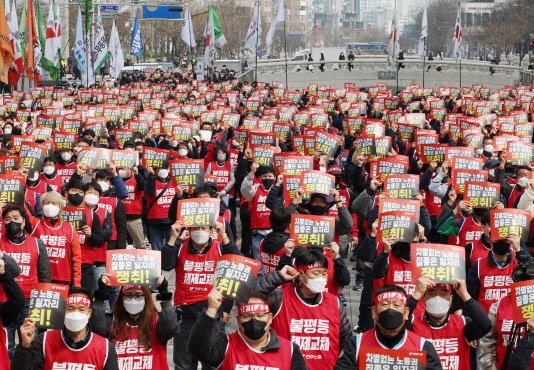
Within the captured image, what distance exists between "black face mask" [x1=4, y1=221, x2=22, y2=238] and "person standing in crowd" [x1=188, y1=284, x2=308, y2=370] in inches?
117

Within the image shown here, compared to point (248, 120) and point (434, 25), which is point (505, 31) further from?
point (248, 120)

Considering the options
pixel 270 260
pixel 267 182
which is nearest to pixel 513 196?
pixel 267 182

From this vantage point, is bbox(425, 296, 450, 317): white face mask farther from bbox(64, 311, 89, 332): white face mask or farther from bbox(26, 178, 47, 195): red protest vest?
bbox(26, 178, 47, 195): red protest vest

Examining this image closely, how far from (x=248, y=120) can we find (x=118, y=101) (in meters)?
9.54

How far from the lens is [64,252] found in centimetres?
826

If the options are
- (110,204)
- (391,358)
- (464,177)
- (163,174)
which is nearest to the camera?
(391,358)

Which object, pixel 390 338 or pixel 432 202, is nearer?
pixel 390 338

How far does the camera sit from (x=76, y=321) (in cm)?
553

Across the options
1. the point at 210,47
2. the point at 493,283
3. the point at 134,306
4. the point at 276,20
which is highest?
the point at 276,20

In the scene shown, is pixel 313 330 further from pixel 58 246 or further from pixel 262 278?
pixel 58 246

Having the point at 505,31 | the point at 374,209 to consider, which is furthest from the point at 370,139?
the point at 505,31

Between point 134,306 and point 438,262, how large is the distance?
2.15m

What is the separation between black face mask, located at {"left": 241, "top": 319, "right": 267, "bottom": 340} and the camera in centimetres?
526

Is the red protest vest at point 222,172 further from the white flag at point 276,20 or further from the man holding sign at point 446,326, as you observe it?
the white flag at point 276,20
